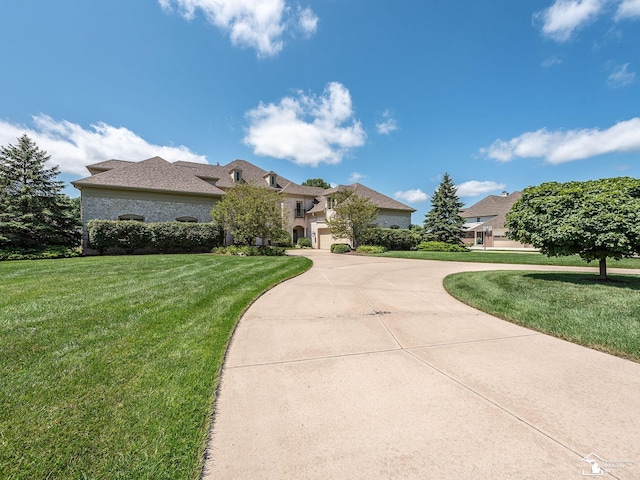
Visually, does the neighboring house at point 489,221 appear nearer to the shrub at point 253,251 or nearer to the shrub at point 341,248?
the shrub at point 341,248

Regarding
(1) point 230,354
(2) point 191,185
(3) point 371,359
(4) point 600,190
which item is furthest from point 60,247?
(4) point 600,190

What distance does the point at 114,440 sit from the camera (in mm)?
1931

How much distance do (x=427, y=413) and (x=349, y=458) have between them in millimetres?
847

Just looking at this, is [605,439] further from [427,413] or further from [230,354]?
[230,354]

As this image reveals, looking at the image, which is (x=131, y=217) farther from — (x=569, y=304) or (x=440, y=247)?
(x=440, y=247)

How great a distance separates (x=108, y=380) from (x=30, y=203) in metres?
19.6

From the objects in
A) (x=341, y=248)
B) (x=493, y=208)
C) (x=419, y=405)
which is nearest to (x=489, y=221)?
(x=493, y=208)

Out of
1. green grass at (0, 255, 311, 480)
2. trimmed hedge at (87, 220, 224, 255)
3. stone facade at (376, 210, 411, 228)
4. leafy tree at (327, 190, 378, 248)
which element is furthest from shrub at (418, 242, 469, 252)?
green grass at (0, 255, 311, 480)

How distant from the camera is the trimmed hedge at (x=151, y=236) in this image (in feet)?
52.5

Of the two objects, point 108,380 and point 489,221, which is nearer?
point 108,380

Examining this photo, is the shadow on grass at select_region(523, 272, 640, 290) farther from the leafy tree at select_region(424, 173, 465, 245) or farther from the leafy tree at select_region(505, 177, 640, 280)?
the leafy tree at select_region(424, 173, 465, 245)

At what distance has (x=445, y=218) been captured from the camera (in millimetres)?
26156

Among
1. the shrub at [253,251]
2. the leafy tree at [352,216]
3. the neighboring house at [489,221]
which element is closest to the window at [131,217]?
the shrub at [253,251]

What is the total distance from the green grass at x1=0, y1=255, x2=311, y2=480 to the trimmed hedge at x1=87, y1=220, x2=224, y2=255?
37.9 feet
